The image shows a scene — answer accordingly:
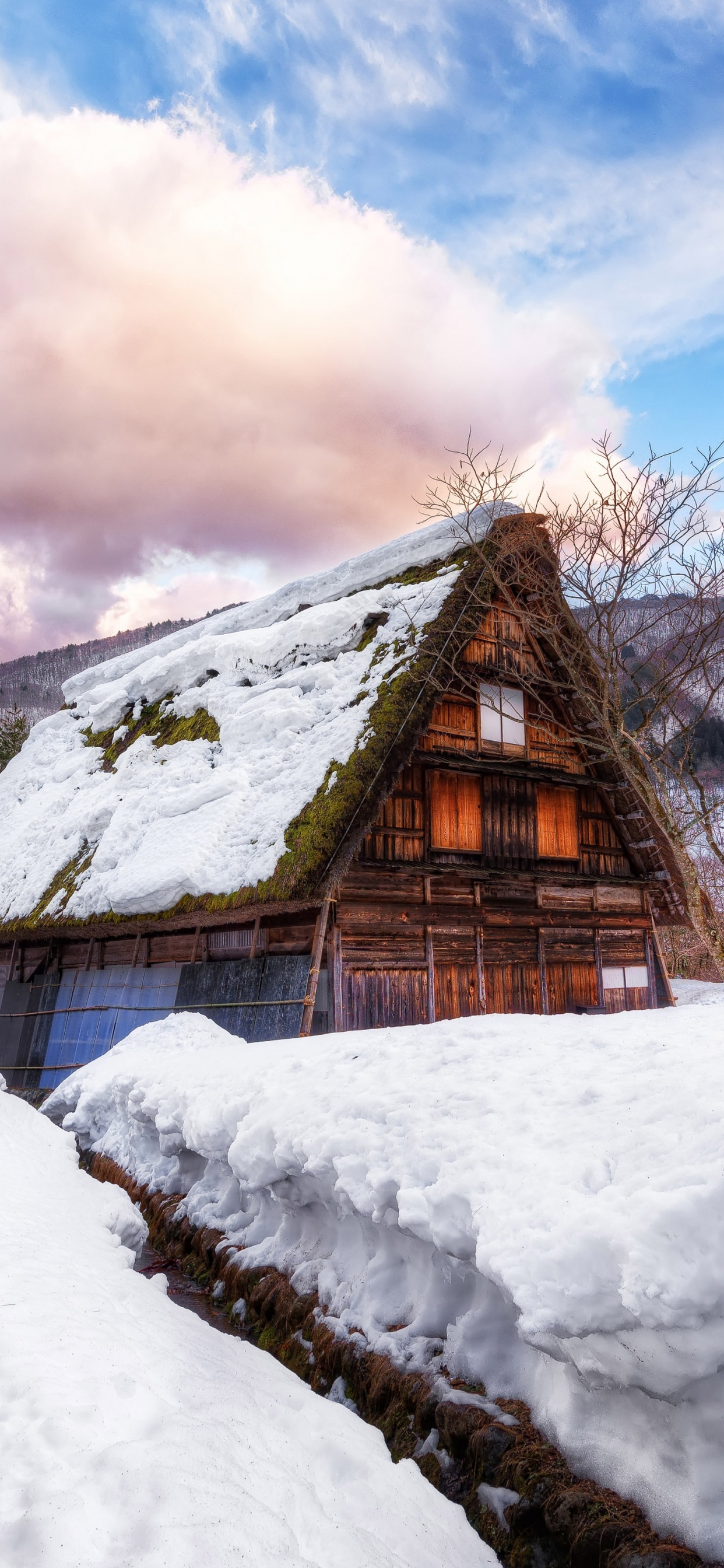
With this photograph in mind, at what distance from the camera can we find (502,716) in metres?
11.5

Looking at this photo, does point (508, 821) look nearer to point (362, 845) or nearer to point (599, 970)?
point (362, 845)

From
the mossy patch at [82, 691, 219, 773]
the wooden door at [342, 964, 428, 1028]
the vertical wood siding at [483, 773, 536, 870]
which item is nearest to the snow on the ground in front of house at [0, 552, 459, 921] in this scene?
the mossy patch at [82, 691, 219, 773]

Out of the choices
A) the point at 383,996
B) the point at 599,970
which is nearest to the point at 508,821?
the point at 599,970

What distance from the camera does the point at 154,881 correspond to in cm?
1019

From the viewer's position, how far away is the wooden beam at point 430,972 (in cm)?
1016

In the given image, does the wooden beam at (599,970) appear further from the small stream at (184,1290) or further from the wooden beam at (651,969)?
the small stream at (184,1290)

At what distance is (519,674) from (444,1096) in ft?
26.0

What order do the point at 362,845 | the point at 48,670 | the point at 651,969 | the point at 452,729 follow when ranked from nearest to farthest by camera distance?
the point at 362,845, the point at 452,729, the point at 651,969, the point at 48,670

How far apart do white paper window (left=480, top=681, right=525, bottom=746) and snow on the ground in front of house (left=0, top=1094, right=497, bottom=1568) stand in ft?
26.7

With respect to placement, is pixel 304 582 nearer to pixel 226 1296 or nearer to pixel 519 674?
pixel 519 674

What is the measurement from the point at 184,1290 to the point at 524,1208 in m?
3.56

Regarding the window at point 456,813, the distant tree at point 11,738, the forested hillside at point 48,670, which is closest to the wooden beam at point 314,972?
the window at point 456,813

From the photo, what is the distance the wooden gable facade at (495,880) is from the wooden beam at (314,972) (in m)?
0.36

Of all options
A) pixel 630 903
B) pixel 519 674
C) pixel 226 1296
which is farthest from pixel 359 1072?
pixel 630 903
